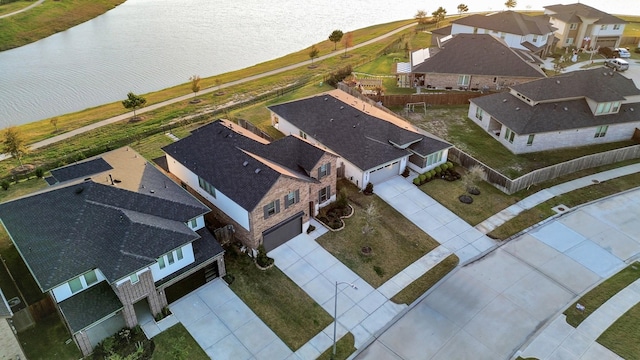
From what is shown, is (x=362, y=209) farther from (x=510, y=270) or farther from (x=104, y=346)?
(x=104, y=346)

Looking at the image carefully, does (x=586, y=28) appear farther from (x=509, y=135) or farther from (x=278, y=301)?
(x=278, y=301)

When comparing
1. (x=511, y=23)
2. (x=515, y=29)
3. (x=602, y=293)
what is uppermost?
(x=511, y=23)

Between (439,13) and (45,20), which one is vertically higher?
(439,13)

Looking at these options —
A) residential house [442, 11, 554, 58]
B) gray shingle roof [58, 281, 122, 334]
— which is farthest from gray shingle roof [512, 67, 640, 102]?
gray shingle roof [58, 281, 122, 334]

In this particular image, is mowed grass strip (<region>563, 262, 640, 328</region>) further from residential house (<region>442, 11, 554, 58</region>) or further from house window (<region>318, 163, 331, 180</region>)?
residential house (<region>442, 11, 554, 58</region>)

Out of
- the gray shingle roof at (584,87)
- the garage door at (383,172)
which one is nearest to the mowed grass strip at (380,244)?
the garage door at (383,172)

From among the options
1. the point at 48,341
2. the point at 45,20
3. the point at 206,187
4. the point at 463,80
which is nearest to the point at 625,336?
the point at 206,187
